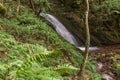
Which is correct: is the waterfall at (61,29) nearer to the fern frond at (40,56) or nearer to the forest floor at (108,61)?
the forest floor at (108,61)

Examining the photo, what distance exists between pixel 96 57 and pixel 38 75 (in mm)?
10424

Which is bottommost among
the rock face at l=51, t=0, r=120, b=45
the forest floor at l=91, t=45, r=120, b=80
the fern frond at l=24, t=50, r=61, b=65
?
the forest floor at l=91, t=45, r=120, b=80

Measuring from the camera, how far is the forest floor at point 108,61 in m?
12.7

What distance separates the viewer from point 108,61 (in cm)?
1382

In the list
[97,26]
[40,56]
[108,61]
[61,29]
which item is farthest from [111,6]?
[40,56]

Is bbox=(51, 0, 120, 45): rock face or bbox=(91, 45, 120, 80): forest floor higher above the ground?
bbox=(51, 0, 120, 45): rock face

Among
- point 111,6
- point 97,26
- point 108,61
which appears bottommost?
point 108,61

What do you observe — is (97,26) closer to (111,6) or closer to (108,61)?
(111,6)

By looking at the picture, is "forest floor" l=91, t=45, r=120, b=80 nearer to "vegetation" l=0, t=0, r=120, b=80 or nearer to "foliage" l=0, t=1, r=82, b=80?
"vegetation" l=0, t=0, r=120, b=80

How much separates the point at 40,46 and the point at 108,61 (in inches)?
353

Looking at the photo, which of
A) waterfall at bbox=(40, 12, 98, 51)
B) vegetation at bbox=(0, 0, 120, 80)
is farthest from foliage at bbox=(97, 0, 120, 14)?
waterfall at bbox=(40, 12, 98, 51)

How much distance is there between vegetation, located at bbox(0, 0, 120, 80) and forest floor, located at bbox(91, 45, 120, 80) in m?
0.04

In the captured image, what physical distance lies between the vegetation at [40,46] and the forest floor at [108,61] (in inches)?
1.8

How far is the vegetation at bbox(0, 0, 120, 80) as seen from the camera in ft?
13.1
